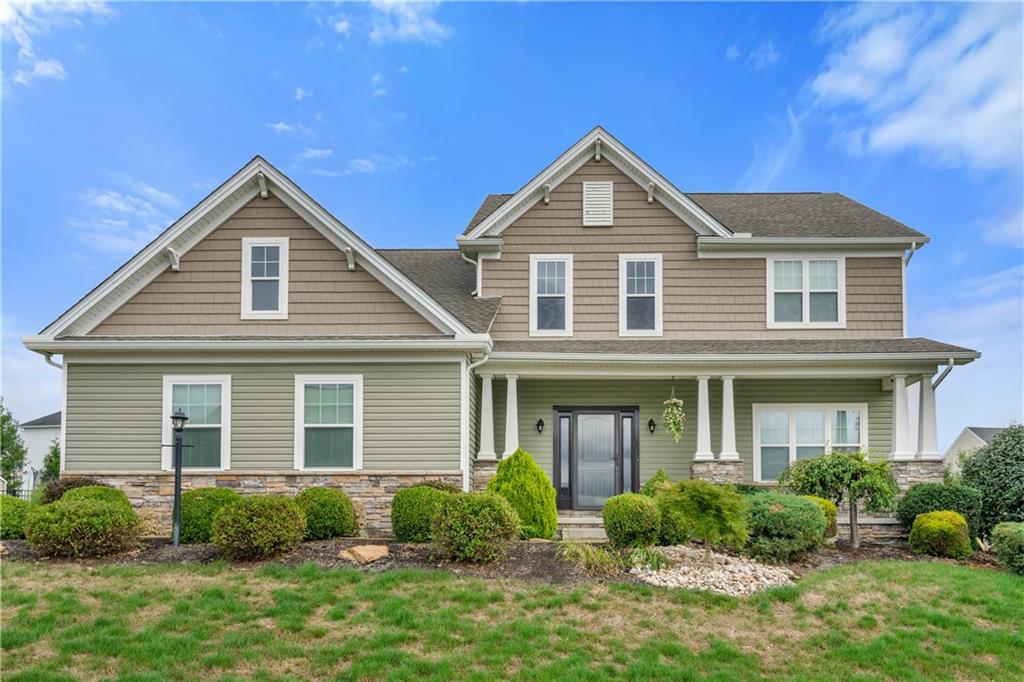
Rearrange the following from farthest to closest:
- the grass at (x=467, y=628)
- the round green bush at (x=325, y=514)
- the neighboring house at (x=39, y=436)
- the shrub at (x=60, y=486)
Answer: the neighboring house at (x=39, y=436) → the shrub at (x=60, y=486) → the round green bush at (x=325, y=514) → the grass at (x=467, y=628)

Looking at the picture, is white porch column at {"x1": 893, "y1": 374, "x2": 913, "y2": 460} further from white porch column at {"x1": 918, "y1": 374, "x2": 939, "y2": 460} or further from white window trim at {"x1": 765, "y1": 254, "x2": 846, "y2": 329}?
white window trim at {"x1": 765, "y1": 254, "x2": 846, "y2": 329}

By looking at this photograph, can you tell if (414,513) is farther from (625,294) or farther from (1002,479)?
(1002,479)

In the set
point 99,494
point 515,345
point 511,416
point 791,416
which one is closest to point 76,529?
point 99,494

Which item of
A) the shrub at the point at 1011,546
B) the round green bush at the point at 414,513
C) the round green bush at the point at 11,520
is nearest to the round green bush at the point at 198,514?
the round green bush at the point at 11,520

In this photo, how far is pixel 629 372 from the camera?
50.6 feet

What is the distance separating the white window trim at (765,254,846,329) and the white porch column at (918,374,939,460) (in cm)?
193

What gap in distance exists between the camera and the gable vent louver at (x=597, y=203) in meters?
16.6

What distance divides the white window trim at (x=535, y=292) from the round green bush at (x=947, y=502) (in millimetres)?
6907

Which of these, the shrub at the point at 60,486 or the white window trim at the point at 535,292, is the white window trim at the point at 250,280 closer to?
the shrub at the point at 60,486

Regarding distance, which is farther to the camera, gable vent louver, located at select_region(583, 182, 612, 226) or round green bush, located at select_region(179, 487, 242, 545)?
gable vent louver, located at select_region(583, 182, 612, 226)

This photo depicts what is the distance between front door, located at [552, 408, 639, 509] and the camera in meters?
16.2

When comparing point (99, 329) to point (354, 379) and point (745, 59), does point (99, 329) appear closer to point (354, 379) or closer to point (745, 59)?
point (354, 379)

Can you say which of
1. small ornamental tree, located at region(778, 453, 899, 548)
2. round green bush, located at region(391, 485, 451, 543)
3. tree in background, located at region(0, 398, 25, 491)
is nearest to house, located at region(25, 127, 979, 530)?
round green bush, located at region(391, 485, 451, 543)

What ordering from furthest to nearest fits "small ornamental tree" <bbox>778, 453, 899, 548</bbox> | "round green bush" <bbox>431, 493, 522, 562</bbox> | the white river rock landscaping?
"small ornamental tree" <bbox>778, 453, 899, 548</bbox> → "round green bush" <bbox>431, 493, 522, 562</bbox> → the white river rock landscaping
